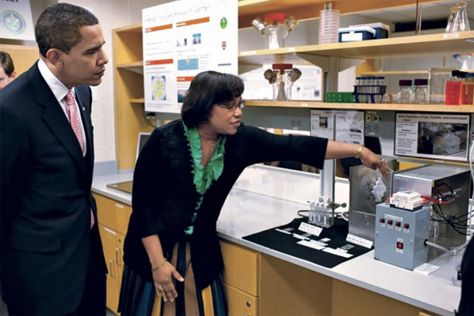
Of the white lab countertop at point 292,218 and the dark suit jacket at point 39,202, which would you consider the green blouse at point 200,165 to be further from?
the dark suit jacket at point 39,202

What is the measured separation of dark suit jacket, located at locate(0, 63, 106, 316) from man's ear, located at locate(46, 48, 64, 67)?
0.25 ft

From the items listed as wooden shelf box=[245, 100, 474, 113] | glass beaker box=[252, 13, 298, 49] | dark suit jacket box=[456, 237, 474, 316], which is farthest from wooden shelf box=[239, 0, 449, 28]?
dark suit jacket box=[456, 237, 474, 316]

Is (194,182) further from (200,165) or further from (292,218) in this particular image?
(292,218)

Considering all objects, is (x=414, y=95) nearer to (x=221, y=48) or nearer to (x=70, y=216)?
(x=221, y=48)

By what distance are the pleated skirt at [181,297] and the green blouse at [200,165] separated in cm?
24

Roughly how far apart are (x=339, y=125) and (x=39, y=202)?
146cm

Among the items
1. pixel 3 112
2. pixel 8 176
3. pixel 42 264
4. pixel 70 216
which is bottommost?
pixel 42 264

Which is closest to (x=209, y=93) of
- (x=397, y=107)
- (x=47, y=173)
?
(x=47, y=173)

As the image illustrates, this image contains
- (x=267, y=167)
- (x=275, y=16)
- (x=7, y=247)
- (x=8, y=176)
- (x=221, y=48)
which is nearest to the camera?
(x=8, y=176)

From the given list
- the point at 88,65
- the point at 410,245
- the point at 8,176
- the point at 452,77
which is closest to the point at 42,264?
the point at 8,176

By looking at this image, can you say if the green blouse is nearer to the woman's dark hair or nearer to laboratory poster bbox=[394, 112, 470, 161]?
the woman's dark hair

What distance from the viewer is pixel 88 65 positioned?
144cm

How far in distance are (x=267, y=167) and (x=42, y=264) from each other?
73.2 inches

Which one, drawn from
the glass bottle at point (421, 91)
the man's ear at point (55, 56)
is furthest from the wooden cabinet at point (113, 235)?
the glass bottle at point (421, 91)
